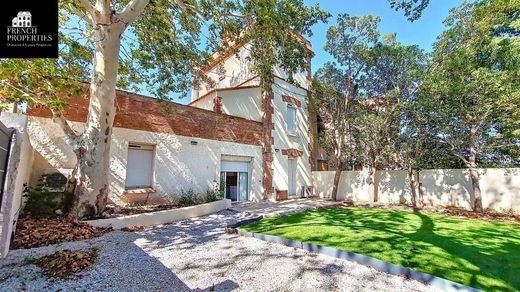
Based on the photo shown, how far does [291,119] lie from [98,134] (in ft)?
39.0

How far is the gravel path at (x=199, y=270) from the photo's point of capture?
A: 3.60m

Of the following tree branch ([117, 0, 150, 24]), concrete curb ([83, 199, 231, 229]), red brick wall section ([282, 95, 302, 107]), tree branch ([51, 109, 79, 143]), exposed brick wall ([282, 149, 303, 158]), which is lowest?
concrete curb ([83, 199, 231, 229])

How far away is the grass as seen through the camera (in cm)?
414

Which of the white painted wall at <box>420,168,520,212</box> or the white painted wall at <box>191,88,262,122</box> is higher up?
the white painted wall at <box>191,88,262,122</box>

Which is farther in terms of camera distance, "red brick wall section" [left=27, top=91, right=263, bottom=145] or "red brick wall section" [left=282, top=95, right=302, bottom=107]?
"red brick wall section" [left=282, top=95, right=302, bottom=107]

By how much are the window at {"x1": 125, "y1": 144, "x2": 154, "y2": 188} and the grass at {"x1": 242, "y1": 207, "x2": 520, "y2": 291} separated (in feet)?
18.0

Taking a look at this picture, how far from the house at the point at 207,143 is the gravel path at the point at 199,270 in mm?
4480

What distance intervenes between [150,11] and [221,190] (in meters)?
8.41

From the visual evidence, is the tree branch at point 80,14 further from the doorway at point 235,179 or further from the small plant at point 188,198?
the doorway at point 235,179

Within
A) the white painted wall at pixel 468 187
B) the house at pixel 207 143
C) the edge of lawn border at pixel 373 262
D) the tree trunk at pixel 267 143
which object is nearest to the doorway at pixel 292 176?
the house at pixel 207 143

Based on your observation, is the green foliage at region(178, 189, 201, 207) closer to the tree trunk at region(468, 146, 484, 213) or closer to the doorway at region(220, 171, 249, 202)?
the doorway at region(220, 171, 249, 202)

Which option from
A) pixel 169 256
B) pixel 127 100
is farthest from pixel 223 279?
pixel 127 100

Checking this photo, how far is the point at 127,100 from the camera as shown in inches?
397

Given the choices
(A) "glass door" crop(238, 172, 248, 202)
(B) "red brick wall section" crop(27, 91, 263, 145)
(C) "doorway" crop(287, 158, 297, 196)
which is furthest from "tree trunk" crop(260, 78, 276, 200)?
(C) "doorway" crop(287, 158, 297, 196)
